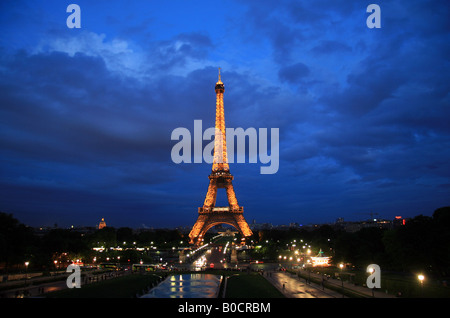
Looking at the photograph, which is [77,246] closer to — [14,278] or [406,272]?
[14,278]

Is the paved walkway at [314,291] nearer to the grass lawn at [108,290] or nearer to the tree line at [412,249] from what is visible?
the tree line at [412,249]

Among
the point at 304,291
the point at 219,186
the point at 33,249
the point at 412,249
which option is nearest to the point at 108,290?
the point at 304,291

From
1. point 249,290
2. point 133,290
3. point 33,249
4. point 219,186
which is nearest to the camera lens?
point 133,290

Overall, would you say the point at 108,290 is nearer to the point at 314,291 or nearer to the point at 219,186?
the point at 314,291

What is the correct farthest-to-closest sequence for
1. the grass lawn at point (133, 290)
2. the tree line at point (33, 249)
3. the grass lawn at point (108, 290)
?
1. the tree line at point (33, 249)
2. the grass lawn at point (133, 290)
3. the grass lawn at point (108, 290)

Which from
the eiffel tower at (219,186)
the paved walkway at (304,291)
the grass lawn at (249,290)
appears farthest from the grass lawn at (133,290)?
the eiffel tower at (219,186)

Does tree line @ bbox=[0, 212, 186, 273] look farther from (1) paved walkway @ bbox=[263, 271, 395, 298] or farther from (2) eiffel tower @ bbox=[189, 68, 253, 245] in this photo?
(1) paved walkway @ bbox=[263, 271, 395, 298]

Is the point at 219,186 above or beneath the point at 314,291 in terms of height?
above

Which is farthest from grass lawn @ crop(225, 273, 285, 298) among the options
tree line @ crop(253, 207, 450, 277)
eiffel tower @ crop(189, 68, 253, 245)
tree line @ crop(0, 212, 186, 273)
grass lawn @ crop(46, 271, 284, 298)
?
eiffel tower @ crop(189, 68, 253, 245)

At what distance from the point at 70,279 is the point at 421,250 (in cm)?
4383

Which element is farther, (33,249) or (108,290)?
(33,249)
